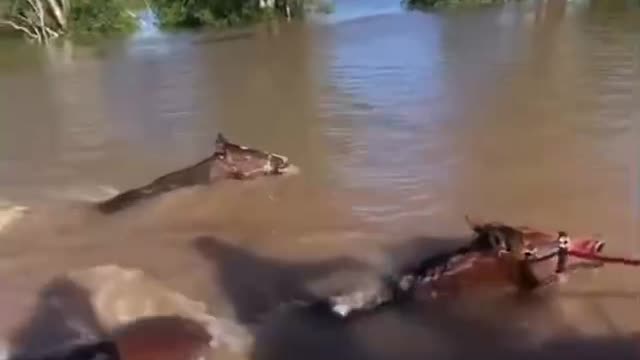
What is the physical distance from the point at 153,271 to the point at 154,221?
1.21 meters

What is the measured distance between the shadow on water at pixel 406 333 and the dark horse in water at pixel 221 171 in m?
2.63

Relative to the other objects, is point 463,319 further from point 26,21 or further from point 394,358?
point 26,21

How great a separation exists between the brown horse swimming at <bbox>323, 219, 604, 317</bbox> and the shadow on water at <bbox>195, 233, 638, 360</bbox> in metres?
0.11

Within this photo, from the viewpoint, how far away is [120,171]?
10.4 m

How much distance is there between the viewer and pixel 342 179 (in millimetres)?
9430

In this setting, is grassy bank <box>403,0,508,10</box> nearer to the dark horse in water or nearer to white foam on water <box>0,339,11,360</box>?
the dark horse in water

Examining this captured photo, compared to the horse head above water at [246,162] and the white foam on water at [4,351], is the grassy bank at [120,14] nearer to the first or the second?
the horse head above water at [246,162]

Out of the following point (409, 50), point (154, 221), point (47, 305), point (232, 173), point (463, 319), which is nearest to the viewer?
point (463, 319)

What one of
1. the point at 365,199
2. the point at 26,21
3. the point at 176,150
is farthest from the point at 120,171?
the point at 26,21

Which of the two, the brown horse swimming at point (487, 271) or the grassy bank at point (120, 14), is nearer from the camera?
the brown horse swimming at point (487, 271)

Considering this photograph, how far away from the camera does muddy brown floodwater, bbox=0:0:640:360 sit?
19.9 feet

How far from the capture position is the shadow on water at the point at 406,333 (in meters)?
5.62

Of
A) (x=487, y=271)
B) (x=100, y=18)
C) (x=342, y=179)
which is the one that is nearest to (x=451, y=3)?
(x=100, y=18)

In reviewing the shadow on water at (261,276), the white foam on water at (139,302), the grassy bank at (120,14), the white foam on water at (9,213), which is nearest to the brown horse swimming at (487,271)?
the shadow on water at (261,276)
